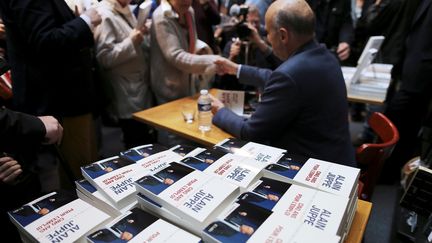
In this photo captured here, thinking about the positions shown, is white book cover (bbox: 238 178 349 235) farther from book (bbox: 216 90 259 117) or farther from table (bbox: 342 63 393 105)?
table (bbox: 342 63 393 105)

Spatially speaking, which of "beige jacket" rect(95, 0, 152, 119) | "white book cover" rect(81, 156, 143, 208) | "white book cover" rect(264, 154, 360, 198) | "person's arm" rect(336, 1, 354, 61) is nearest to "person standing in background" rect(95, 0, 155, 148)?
"beige jacket" rect(95, 0, 152, 119)

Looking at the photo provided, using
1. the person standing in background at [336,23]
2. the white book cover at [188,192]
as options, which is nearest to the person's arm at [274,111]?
the white book cover at [188,192]

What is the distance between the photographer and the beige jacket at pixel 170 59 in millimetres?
1804

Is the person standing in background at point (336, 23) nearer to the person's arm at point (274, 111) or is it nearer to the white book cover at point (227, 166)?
the person's arm at point (274, 111)

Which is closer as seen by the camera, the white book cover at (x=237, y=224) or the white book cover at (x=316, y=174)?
the white book cover at (x=237, y=224)

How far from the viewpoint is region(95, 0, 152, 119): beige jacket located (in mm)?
1736

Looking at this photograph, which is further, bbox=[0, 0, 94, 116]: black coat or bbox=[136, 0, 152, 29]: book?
bbox=[136, 0, 152, 29]: book

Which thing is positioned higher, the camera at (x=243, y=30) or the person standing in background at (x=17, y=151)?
the camera at (x=243, y=30)

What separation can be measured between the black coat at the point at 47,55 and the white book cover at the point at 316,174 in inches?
44.2

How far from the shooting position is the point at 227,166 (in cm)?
90

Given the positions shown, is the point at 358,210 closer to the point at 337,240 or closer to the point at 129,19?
the point at 337,240

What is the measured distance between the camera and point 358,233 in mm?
820

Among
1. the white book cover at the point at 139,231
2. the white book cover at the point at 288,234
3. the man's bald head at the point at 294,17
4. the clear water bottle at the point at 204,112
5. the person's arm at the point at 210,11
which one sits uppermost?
the man's bald head at the point at 294,17

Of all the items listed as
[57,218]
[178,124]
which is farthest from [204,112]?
[57,218]
